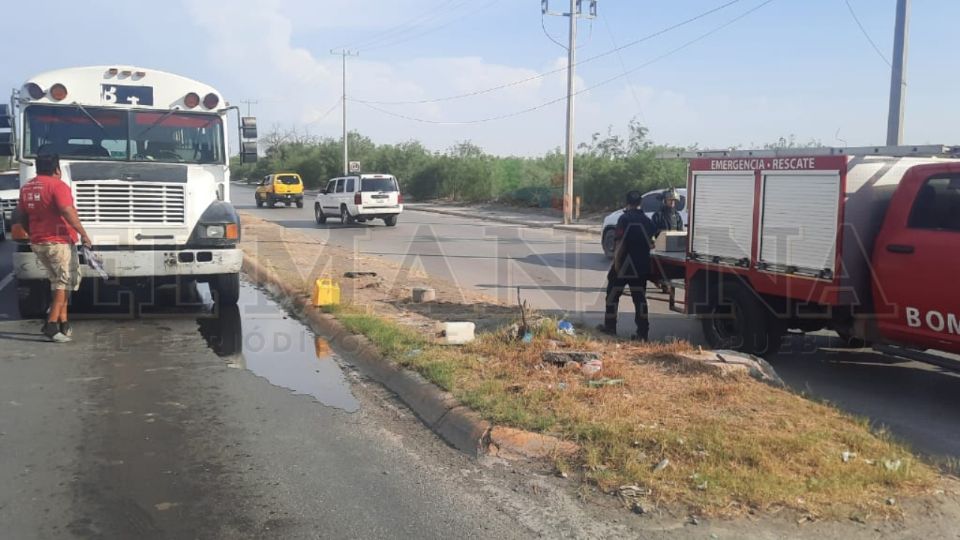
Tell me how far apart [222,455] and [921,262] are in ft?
18.1

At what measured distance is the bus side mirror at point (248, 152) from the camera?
428 inches

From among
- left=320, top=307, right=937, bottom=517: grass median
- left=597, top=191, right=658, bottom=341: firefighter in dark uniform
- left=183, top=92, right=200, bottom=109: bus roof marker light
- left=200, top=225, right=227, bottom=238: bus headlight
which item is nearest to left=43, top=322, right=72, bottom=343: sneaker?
left=200, top=225, right=227, bottom=238: bus headlight

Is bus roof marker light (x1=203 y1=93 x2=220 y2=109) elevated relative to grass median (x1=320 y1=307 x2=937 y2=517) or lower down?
elevated

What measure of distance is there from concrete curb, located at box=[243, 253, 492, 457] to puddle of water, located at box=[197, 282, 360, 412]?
200 millimetres

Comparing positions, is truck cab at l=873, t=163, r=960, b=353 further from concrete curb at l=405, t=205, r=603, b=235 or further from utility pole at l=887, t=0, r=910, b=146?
concrete curb at l=405, t=205, r=603, b=235

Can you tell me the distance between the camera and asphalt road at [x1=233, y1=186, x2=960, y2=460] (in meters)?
6.47

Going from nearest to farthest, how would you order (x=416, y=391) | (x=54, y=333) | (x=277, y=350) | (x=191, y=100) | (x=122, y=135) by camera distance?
(x=416, y=391)
(x=54, y=333)
(x=277, y=350)
(x=122, y=135)
(x=191, y=100)

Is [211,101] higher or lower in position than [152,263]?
higher

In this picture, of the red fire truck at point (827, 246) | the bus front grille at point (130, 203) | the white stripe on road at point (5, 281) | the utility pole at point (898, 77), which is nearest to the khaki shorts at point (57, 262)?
the bus front grille at point (130, 203)

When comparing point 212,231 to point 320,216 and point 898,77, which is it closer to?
point 898,77

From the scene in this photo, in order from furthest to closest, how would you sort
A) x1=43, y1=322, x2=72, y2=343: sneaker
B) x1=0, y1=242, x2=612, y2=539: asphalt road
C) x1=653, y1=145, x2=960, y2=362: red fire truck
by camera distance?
1. x1=43, y1=322, x2=72, y2=343: sneaker
2. x1=653, y1=145, x2=960, y2=362: red fire truck
3. x1=0, y1=242, x2=612, y2=539: asphalt road

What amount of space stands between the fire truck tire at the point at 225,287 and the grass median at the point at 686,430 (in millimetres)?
4003

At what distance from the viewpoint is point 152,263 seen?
9.44m

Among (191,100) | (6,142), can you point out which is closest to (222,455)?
(6,142)
